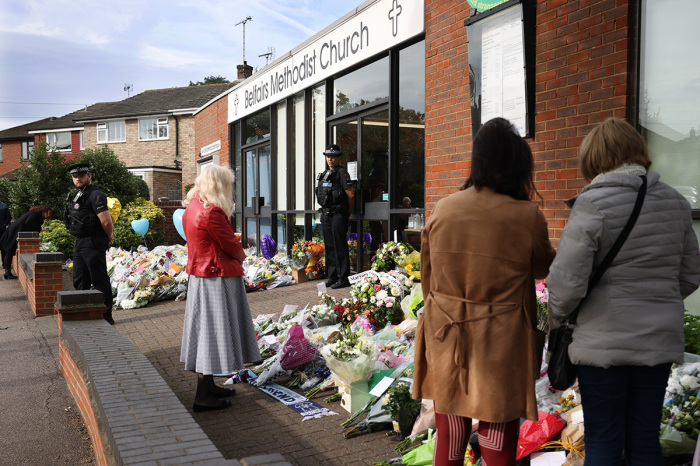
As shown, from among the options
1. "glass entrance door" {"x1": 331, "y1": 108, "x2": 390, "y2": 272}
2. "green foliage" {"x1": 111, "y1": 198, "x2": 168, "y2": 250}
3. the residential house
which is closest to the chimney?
the residential house

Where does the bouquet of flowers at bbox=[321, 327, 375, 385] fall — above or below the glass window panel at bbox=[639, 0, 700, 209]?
below

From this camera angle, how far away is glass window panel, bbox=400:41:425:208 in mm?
8031

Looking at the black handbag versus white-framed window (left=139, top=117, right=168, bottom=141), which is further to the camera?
white-framed window (left=139, top=117, right=168, bottom=141)

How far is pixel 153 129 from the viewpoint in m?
38.6

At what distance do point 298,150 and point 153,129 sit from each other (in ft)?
95.7

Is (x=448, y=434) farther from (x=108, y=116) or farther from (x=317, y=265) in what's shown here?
(x=108, y=116)

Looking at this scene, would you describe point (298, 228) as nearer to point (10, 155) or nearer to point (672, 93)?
point (672, 93)

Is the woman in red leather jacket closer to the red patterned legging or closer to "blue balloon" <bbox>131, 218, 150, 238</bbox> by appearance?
the red patterned legging

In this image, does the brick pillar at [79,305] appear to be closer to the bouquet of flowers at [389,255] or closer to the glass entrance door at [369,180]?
the bouquet of flowers at [389,255]

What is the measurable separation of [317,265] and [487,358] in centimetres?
833

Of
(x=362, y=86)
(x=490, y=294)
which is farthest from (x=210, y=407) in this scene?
(x=362, y=86)

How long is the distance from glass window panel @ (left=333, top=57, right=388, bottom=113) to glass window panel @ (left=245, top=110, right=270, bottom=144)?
11.9 ft

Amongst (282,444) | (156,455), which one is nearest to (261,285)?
(282,444)

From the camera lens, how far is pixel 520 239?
234 cm
